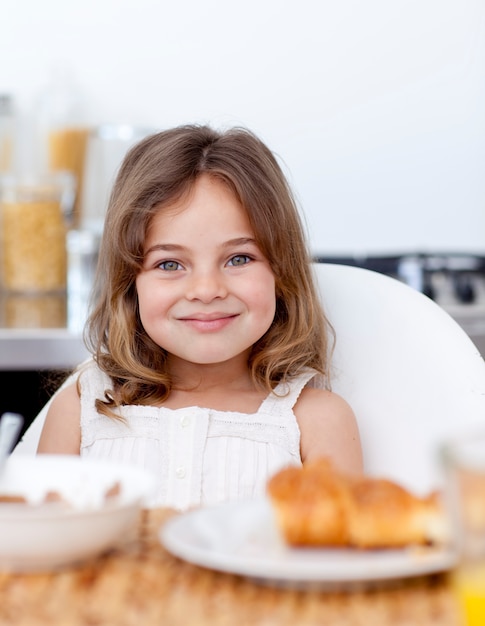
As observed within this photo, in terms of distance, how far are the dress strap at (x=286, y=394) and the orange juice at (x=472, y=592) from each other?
32.6 inches

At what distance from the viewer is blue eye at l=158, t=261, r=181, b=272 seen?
4.47 feet

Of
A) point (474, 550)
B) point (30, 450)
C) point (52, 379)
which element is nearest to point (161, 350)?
point (30, 450)

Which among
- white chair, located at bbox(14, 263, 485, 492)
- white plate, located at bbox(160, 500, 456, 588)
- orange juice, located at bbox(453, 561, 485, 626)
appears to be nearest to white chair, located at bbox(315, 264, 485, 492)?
white chair, located at bbox(14, 263, 485, 492)

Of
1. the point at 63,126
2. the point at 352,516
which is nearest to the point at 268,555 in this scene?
the point at 352,516

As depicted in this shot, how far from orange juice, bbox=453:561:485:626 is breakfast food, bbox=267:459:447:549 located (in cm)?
12

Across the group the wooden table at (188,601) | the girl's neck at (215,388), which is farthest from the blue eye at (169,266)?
the wooden table at (188,601)

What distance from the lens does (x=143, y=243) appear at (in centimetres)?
138

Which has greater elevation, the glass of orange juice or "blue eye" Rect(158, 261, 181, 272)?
the glass of orange juice

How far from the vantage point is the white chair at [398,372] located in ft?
4.25

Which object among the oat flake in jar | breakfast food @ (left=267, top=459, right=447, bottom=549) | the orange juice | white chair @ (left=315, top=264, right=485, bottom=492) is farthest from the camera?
the oat flake in jar

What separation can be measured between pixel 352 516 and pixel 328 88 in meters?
1.89

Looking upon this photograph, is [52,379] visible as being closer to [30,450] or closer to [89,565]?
[30,450]

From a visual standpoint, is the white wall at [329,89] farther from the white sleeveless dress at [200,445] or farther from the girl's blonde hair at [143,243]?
the white sleeveless dress at [200,445]

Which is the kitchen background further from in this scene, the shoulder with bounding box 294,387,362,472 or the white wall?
the shoulder with bounding box 294,387,362,472
